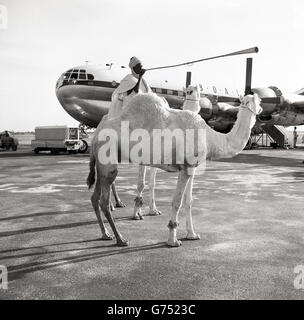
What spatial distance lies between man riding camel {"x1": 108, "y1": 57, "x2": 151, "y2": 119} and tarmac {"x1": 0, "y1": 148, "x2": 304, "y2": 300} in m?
2.44

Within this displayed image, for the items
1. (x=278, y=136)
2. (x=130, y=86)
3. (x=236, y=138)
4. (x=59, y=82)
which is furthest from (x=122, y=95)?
(x=278, y=136)

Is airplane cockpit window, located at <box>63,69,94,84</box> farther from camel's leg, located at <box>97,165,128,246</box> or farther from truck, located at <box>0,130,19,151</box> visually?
camel's leg, located at <box>97,165,128,246</box>

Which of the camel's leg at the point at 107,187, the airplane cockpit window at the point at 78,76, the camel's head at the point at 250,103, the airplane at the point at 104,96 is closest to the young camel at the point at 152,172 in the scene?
the camel's head at the point at 250,103

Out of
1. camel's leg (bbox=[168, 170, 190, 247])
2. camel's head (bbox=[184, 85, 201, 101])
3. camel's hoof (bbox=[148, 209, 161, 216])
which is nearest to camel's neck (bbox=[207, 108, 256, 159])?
camel's leg (bbox=[168, 170, 190, 247])

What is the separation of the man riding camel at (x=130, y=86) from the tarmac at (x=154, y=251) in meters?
2.44

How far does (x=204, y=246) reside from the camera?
5746 mm

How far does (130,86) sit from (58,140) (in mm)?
22420

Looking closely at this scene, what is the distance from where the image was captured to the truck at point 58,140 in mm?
28156

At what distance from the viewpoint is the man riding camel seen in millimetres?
6957

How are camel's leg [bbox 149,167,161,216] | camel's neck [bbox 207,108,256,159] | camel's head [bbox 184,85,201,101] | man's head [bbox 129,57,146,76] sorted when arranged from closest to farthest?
camel's neck [bbox 207,108,256,159]
man's head [bbox 129,57,146,76]
camel's head [bbox 184,85,201,101]
camel's leg [bbox 149,167,161,216]

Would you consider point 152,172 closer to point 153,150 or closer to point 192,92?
point 192,92
